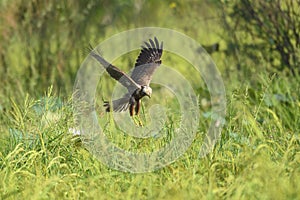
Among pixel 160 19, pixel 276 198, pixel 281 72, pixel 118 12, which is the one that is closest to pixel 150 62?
pixel 276 198

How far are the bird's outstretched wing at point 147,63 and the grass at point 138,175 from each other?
34 centimetres

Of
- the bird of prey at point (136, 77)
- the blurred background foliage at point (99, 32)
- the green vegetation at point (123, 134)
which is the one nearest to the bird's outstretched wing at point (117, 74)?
the bird of prey at point (136, 77)

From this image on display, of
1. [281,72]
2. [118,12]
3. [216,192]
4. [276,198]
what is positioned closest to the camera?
[276,198]

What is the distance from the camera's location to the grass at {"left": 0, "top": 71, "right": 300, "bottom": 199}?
11.5 ft

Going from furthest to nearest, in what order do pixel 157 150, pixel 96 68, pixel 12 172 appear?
pixel 96 68
pixel 157 150
pixel 12 172

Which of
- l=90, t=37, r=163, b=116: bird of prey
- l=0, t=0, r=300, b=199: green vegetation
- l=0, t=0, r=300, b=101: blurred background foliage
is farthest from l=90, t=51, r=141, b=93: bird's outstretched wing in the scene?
l=0, t=0, r=300, b=101: blurred background foliage

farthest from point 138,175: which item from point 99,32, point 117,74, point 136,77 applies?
point 99,32

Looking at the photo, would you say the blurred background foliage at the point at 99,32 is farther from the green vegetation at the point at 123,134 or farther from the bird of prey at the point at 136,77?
the bird of prey at the point at 136,77

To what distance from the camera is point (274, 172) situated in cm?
355

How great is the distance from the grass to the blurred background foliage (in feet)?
6.63

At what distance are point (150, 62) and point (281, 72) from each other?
2552 mm

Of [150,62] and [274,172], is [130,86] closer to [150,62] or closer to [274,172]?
[150,62]

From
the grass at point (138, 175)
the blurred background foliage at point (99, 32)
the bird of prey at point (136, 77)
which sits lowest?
the grass at point (138, 175)

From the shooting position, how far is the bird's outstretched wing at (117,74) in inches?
164
